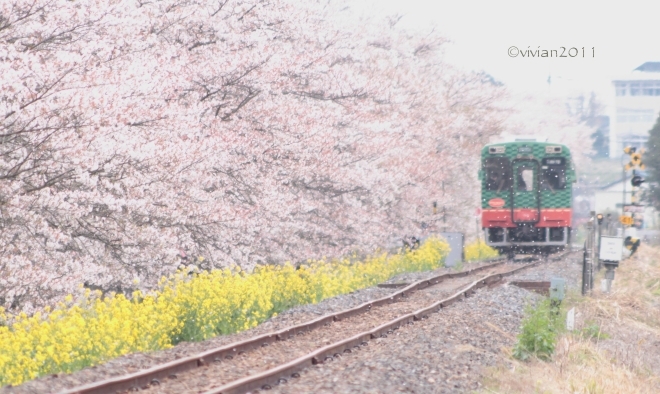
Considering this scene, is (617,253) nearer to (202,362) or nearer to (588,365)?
(588,365)

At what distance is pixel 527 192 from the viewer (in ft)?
84.9

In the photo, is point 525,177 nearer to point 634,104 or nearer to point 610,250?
point 610,250

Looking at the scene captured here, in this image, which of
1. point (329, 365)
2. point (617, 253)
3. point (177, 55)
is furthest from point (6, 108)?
point (617, 253)

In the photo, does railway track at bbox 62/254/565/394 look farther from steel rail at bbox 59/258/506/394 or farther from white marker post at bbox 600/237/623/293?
white marker post at bbox 600/237/623/293

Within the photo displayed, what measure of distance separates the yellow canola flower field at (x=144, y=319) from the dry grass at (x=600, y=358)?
3955mm

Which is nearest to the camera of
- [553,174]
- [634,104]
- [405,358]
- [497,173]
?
[405,358]

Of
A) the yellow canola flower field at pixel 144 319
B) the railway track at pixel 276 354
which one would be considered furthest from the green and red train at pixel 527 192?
the railway track at pixel 276 354

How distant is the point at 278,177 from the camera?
59.7 feet

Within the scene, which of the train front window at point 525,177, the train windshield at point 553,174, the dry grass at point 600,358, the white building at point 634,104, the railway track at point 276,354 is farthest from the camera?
the white building at point 634,104

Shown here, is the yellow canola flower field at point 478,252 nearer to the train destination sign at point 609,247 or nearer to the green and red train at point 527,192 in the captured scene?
the green and red train at point 527,192

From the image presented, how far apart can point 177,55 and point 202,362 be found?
906cm

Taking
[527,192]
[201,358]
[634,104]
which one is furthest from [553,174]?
[634,104]

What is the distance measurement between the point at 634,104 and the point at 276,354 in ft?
361

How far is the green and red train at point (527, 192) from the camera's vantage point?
25.5 meters
